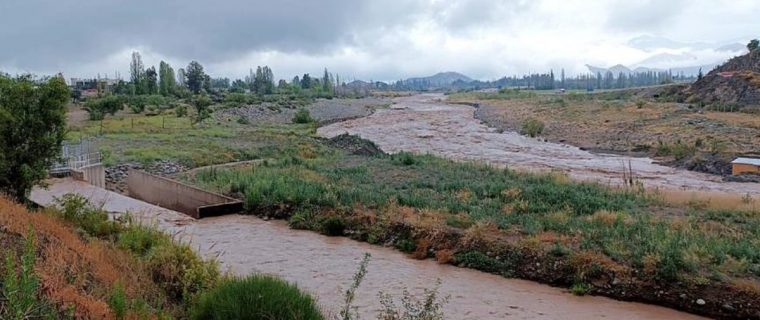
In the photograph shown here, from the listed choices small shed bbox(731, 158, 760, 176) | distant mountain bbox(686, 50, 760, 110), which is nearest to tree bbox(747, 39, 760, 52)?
distant mountain bbox(686, 50, 760, 110)

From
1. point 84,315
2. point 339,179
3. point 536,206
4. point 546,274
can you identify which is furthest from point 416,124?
point 84,315

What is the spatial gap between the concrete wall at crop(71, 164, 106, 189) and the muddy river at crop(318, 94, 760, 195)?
19.4 meters

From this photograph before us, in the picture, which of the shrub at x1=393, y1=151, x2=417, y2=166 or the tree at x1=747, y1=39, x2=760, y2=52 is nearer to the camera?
the shrub at x1=393, y1=151, x2=417, y2=166

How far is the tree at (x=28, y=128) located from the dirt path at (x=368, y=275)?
105 inches

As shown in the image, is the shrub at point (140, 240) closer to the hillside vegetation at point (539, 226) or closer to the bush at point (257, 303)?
the bush at point (257, 303)

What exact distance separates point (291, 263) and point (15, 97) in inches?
282

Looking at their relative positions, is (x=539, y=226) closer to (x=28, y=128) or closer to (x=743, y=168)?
(x=28, y=128)

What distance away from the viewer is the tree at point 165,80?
103875mm

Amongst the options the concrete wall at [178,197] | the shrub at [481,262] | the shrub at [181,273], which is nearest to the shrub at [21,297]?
the shrub at [181,273]

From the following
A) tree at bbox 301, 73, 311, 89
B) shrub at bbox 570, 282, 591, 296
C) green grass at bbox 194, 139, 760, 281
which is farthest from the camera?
tree at bbox 301, 73, 311, 89

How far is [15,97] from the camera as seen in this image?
13609mm

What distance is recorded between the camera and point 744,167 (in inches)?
1148

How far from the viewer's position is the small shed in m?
29.0

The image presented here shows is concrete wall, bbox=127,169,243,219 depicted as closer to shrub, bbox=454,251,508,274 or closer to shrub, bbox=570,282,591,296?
shrub, bbox=454,251,508,274
